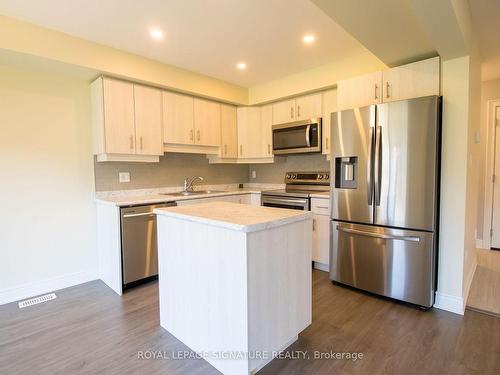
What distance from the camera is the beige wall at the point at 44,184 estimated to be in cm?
257

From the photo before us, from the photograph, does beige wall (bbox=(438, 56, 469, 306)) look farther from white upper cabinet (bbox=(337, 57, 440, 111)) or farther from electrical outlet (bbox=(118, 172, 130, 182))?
electrical outlet (bbox=(118, 172, 130, 182))

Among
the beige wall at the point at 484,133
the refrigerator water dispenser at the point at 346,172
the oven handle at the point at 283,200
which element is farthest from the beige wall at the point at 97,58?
the beige wall at the point at 484,133

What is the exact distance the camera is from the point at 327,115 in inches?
137

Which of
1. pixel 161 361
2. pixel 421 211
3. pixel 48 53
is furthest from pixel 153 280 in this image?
pixel 421 211

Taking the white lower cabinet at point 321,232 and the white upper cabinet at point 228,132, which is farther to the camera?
the white upper cabinet at point 228,132

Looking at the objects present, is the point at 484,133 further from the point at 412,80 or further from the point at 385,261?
the point at 385,261

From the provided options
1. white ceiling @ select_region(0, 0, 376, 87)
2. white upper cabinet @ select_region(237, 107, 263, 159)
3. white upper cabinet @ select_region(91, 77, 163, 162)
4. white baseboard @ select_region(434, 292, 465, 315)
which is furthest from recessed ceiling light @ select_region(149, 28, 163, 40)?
white baseboard @ select_region(434, 292, 465, 315)

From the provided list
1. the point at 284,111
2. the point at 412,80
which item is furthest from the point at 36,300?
the point at 412,80

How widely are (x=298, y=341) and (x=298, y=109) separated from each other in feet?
9.29

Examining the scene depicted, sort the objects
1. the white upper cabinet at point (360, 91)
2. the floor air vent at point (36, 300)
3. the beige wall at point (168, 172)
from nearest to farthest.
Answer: the floor air vent at point (36, 300), the white upper cabinet at point (360, 91), the beige wall at point (168, 172)

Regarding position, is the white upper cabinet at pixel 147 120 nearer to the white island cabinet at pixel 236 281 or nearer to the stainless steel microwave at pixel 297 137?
the white island cabinet at pixel 236 281

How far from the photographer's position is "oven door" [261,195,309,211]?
329 centimetres

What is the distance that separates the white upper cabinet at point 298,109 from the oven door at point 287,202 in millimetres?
1125

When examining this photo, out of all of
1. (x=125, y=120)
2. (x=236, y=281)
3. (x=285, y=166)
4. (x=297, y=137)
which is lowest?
(x=236, y=281)
